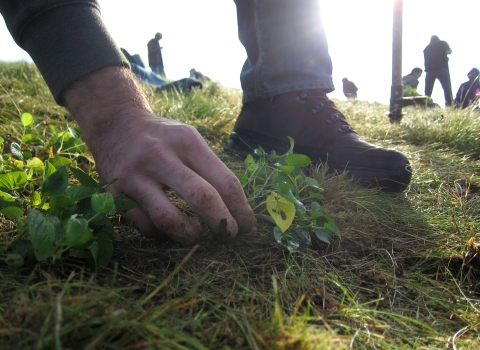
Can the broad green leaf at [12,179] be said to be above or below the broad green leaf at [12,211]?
above

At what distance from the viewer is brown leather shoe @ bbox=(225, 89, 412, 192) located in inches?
63.7

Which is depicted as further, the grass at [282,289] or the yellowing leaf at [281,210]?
the yellowing leaf at [281,210]

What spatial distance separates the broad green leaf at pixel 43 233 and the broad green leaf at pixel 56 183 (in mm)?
87

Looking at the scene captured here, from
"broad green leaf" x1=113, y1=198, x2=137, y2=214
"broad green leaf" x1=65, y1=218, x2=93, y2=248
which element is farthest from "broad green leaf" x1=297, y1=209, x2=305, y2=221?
"broad green leaf" x1=65, y1=218, x2=93, y2=248

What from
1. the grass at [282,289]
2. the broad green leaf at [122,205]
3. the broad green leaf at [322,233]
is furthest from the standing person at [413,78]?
the broad green leaf at [122,205]

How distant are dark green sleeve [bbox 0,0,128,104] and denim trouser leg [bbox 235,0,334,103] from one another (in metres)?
0.89

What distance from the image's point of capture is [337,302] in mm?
832

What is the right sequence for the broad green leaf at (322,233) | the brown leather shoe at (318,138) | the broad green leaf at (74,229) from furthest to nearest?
the brown leather shoe at (318,138) < the broad green leaf at (322,233) < the broad green leaf at (74,229)

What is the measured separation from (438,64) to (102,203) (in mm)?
10822

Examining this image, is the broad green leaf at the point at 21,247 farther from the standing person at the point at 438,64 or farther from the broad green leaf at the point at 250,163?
the standing person at the point at 438,64

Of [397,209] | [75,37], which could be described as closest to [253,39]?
[75,37]

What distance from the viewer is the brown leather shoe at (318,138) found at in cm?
162

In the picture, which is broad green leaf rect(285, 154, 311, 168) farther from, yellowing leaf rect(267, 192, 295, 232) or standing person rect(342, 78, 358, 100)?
standing person rect(342, 78, 358, 100)

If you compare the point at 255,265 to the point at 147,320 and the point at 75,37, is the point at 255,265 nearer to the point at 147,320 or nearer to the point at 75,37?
A: the point at 147,320
